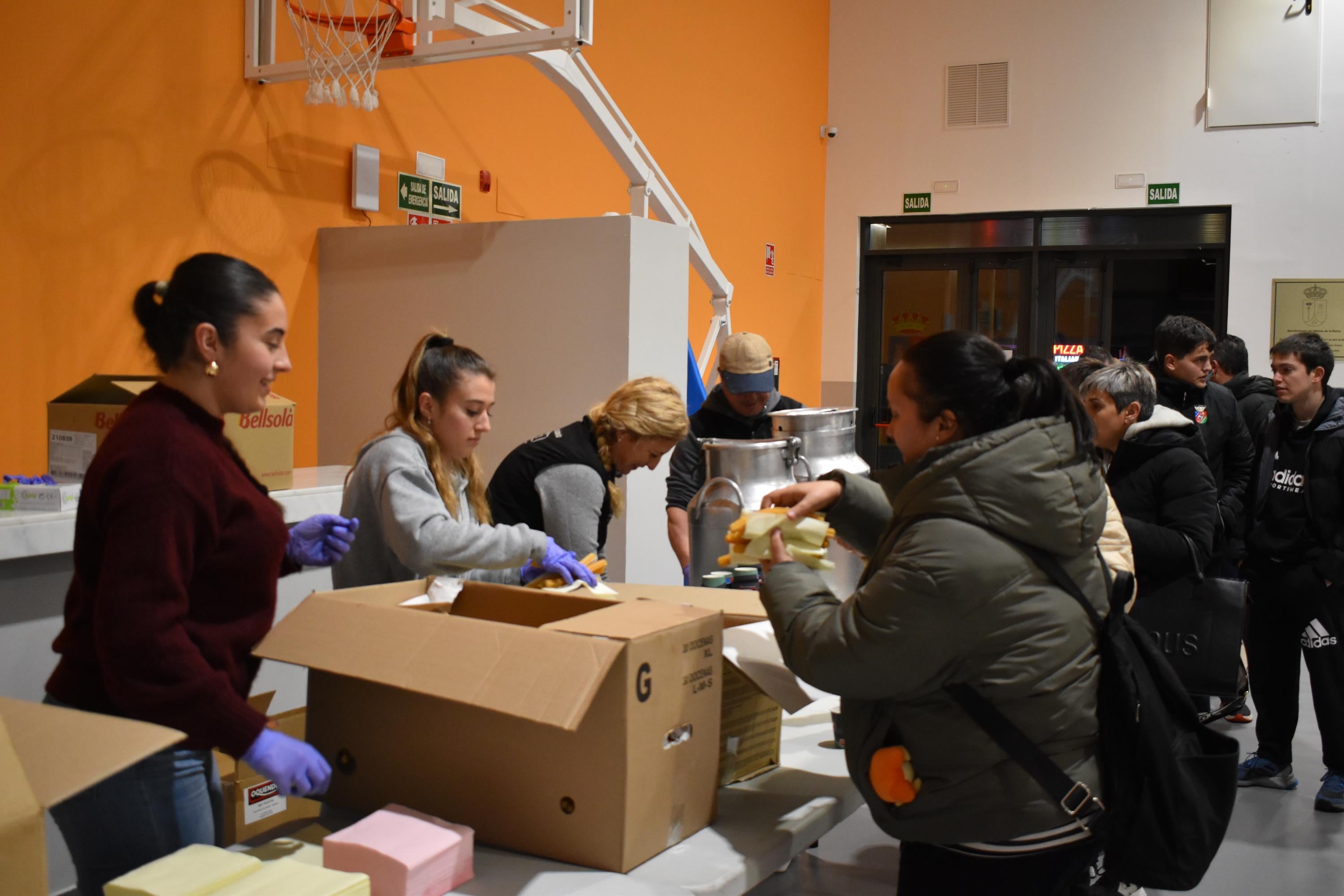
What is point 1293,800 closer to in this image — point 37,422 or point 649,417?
point 649,417

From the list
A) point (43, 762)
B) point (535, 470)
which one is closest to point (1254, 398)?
point (535, 470)

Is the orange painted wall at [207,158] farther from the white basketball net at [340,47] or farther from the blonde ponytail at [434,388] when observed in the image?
the blonde ponytail at [434,388]

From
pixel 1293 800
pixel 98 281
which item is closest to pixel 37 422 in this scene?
pixel 98 281

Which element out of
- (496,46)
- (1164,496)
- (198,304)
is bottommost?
(1164,496)

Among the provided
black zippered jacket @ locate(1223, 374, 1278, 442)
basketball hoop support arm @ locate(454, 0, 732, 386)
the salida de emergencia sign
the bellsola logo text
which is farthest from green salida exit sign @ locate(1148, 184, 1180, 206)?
the bellsola logo text

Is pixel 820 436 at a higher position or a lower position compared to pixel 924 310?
lower

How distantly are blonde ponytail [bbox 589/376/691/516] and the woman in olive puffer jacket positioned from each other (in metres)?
0.91

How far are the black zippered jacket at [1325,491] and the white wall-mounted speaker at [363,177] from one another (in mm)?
3391

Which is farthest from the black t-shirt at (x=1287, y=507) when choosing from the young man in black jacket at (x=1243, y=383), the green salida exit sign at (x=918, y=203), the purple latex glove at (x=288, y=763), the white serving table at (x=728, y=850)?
the green salida exit sign at (x=918, y=203)

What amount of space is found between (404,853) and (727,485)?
1.27 m

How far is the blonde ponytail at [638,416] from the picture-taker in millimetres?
2396

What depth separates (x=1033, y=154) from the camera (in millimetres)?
8305

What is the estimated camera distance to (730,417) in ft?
11.2

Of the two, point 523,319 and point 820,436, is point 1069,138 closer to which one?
point 523,319
